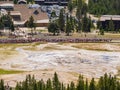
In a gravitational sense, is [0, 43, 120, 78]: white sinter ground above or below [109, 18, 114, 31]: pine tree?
below

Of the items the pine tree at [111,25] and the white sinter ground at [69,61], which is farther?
the pine tree at [111,25]

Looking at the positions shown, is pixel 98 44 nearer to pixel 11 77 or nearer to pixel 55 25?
pixel 55 25

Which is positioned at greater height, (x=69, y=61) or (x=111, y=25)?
(x=111, y=25)

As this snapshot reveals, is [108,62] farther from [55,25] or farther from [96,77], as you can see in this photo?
[55,25]

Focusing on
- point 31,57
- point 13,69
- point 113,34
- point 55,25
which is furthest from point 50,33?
point 13,69

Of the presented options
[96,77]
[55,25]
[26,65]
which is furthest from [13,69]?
[55,25]

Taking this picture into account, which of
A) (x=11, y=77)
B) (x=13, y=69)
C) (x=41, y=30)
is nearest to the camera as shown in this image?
(x=11, y=77)

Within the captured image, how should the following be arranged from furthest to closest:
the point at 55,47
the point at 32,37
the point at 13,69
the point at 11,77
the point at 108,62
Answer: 1. the point at 32,37
2. the point at 55,47
3. the point at 108,62
4. the point at 13,69
5. the point at 11,77

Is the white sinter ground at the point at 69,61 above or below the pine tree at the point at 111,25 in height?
below

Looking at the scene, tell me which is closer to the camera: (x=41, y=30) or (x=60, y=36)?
(x=60, y=36)

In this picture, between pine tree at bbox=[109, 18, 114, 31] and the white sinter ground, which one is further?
pine tree at bbox=[109, 18, 114, 31]

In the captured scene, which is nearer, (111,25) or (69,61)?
(69,61)
